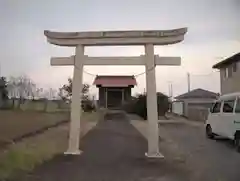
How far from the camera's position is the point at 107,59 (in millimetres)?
2416

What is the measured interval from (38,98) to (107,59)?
64 centimetres

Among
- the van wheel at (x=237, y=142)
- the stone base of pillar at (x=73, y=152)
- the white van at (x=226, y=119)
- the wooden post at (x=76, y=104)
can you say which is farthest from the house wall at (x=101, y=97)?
the van wheel at (x=237, y=142)

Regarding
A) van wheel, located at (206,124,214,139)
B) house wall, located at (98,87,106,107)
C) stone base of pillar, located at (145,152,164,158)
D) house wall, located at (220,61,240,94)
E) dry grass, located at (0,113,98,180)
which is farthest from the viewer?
van wheel, located at (206,124,214,139)

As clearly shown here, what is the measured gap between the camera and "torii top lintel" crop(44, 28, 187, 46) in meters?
2.32

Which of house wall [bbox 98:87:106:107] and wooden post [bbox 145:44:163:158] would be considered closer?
house wall [bbox 98:87:106:107]

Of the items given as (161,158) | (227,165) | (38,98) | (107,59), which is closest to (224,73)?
(227,165)

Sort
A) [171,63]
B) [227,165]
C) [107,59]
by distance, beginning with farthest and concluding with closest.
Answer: [107,59]
[171,63]
[227,165]

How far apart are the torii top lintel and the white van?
55cm

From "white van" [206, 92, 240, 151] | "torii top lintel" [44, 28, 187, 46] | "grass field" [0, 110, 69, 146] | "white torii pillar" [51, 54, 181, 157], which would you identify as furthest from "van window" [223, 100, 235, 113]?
"grass field" [0, 110, 69, 146]

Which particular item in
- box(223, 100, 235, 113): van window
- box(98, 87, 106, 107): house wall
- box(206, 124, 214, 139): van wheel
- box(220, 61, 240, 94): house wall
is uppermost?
box(220, 61, 240, 94): house wall

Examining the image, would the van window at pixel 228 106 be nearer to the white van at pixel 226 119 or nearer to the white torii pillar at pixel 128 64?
the white van at pixel 226 119

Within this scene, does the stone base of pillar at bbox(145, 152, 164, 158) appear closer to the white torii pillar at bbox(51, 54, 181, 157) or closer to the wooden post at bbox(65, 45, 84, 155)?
the white torii pillar at bbox(51, 54, 181, 157)

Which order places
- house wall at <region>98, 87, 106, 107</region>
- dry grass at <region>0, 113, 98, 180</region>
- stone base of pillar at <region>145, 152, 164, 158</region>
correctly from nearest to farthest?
dry grass at <region>0, 113, 98, 180</region> → house wall at <region>98, 87, 106, 107</region> → stone base of pillar at <region>145, 152, 164, 158</region>

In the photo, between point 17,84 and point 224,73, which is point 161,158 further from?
point 17,84
